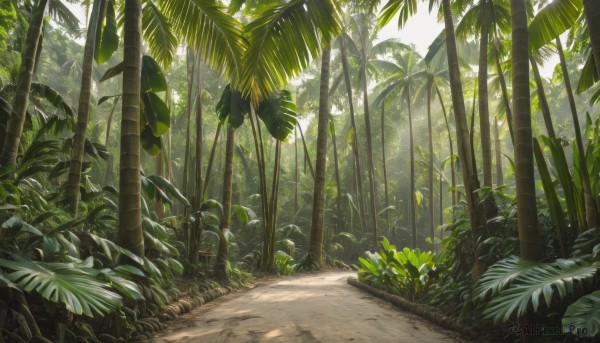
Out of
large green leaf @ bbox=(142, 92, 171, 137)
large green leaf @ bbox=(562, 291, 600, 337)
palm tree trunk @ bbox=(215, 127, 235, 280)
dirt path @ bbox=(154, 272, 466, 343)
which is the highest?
large green leaf @ bbox=(142, 92, 171, 137)

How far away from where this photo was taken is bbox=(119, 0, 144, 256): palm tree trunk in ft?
12.3

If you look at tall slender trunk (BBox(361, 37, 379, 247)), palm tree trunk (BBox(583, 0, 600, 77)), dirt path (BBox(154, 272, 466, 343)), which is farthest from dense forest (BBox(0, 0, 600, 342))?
tall slender trunk (BBox(361, 37, 379, 247))

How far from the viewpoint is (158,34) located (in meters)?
5.73

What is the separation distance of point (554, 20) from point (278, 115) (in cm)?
520

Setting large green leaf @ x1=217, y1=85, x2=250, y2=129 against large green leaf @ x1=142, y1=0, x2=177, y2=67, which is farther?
large green leaf @ x1=217, y1=85, x2=250, y2=129

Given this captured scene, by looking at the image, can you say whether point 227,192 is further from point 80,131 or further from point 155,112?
point 80,131

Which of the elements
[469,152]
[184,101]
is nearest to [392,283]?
[469,152]

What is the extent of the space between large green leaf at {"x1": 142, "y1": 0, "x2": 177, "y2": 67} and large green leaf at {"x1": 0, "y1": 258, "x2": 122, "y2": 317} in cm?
401

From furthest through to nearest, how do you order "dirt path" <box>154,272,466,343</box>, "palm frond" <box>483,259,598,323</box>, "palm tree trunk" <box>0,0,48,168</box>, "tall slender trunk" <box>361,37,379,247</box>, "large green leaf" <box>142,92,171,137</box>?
"tall slender trunk" <box>361,37,379,247</box>, "large green leaf" <box>142,92,171,137</box>, "palm tree trunk" <box>0,0,48,168</box>, "dirt path" <box>154,272,466,343</box>, "palm frond" <box>483,259,598,323</box>

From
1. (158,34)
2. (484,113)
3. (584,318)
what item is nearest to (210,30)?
(158,34)

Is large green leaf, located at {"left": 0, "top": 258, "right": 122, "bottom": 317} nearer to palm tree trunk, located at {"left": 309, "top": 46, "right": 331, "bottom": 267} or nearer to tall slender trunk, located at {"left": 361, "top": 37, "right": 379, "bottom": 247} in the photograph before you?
palm tree trunk, located at {"left": 309, "top": 46, "right": 331, "bottom": 267}

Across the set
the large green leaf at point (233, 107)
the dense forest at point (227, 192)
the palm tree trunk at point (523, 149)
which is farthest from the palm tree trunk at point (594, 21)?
the large green leaf at point (233, 107)

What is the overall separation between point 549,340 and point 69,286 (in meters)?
3.16

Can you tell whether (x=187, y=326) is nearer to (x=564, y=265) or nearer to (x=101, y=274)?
(x=101, y=274)
